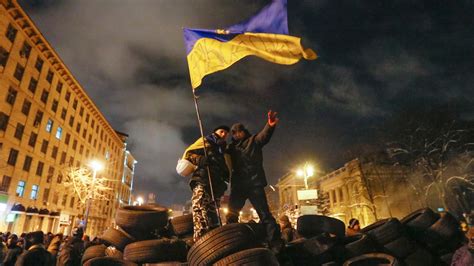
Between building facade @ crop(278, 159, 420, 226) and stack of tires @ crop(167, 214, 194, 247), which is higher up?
building facade @ crop(278, 159, 420, 226)

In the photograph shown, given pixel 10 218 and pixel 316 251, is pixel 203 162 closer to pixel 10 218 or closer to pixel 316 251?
pixel 316 251

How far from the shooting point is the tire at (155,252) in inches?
202

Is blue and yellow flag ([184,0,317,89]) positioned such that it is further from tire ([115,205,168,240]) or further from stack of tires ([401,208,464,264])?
stack of tires ([401,208,464,264])

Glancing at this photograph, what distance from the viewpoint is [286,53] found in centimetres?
573

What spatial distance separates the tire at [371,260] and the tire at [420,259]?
0.54 m

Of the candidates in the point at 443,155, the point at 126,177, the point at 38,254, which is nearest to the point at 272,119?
the point at 38,254

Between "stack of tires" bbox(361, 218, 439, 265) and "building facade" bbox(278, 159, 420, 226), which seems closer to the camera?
"stack of tires" bbox(361, 218, 439, 265)

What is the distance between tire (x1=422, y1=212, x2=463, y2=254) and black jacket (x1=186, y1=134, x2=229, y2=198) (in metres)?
4.06

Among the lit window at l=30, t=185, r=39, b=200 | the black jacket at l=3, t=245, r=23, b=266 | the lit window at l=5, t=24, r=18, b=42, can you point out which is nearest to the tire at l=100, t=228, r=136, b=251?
the black jacket at l=3, t=245, r=23, b=266

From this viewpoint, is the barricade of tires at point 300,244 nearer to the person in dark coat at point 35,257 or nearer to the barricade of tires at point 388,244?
the barricade of tires at point 388,244

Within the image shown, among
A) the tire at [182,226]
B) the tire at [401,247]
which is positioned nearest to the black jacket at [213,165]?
the tire at [182,226]

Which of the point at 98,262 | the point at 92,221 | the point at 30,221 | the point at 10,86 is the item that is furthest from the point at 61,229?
the point at 98,262

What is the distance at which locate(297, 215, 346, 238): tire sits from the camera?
233 inches

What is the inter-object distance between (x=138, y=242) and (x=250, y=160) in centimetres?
262
